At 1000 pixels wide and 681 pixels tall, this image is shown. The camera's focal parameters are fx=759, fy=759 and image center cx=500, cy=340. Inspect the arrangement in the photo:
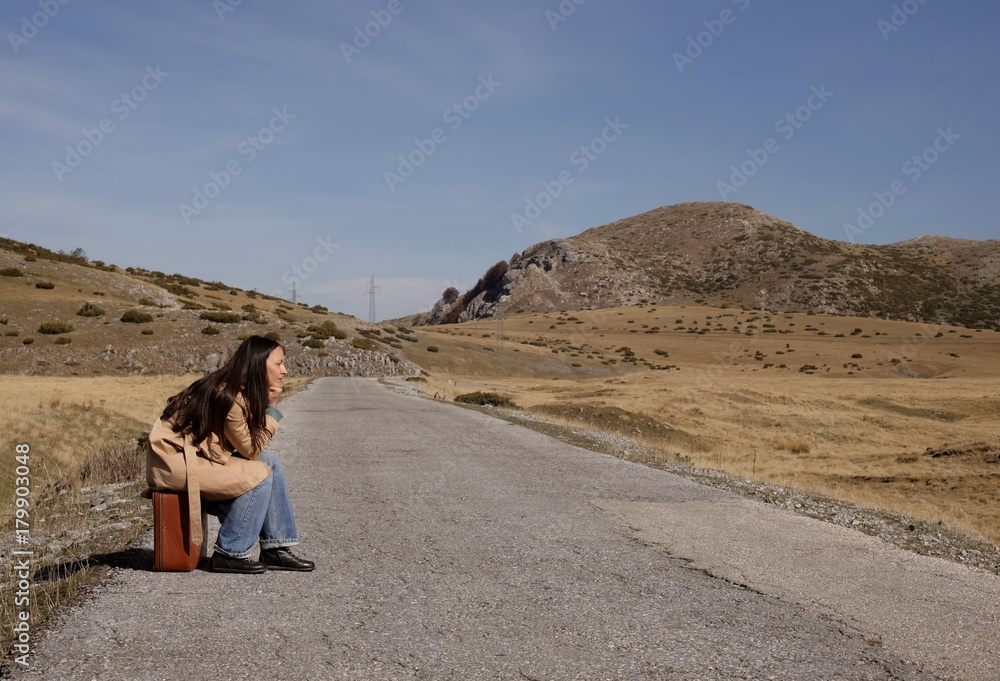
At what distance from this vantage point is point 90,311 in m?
55.0

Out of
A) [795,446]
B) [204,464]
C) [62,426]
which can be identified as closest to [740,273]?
[795,446]

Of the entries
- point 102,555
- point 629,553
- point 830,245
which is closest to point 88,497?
point 102,555

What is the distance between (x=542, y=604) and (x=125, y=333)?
5343cm

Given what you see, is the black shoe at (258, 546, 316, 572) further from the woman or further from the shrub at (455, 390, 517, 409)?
the shrub at (455, 390, 517, 409)

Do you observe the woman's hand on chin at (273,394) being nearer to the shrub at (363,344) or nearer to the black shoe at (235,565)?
the black shoe at (235,565)

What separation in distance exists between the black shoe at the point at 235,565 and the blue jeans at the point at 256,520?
1.5 inches

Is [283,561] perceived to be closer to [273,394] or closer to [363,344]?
[273,394]

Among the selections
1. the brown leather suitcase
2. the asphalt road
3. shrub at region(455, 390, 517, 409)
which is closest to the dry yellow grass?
the brown leather suitcase

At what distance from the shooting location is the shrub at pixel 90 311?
54659mm

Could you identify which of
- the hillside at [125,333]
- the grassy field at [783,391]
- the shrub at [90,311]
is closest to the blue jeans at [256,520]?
the grassy field at [783,391]

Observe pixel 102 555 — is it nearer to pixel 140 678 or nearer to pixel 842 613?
pixel 140 678

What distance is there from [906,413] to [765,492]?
33.5 meters

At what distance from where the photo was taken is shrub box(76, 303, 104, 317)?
5466 centimetres

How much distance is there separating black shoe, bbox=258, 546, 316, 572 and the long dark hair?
0.85m
